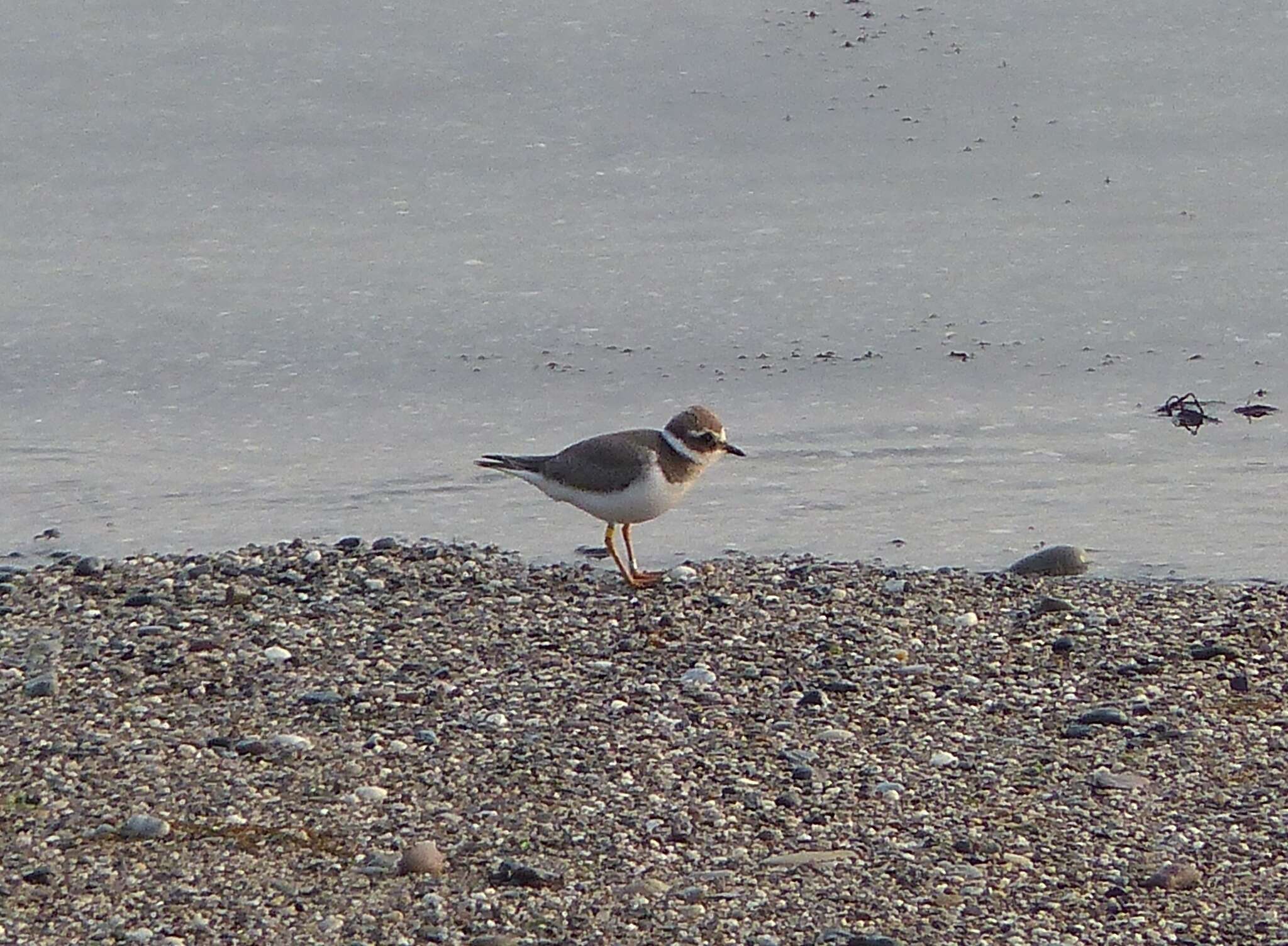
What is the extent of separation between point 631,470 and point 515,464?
0.59m

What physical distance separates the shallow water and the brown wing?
0.58 meters

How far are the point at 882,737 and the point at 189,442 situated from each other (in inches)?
180

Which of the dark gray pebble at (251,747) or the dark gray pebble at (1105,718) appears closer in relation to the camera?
the dark gray pebble at (251,747)

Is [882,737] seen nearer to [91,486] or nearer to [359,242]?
[91,486]

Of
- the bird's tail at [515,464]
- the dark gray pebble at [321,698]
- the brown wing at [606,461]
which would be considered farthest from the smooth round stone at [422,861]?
the bird's tail at [515,464]

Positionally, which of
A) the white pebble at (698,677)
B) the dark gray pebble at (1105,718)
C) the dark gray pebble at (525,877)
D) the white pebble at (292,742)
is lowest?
the dark gray pebble at (525,877)

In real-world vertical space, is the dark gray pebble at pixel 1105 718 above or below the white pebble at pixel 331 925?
above

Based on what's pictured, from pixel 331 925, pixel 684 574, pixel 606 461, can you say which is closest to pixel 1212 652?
pixel 684 574

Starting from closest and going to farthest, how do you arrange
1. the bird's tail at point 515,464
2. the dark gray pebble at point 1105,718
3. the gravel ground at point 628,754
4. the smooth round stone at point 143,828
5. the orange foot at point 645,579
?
1. the gravel ground at point 628,754
2. the smooth round stone at point 143,828
3. the dark gray pebble at point 1105,718
4. the orange foot at point 645,579
5. the bird's tail at point 515,464

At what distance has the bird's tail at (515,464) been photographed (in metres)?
8.03

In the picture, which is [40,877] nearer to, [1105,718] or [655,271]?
[1105,718]

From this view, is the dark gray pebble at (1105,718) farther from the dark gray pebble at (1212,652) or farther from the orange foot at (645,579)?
the orange foot at (645,579)

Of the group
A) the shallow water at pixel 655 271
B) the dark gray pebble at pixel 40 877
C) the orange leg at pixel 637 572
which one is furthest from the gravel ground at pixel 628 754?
the shallow water at pixel 655 271

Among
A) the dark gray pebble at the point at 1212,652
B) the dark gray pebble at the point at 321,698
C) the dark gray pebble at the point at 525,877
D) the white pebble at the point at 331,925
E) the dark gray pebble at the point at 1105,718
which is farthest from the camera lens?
the dark gray pebble at the point at 1212,652
